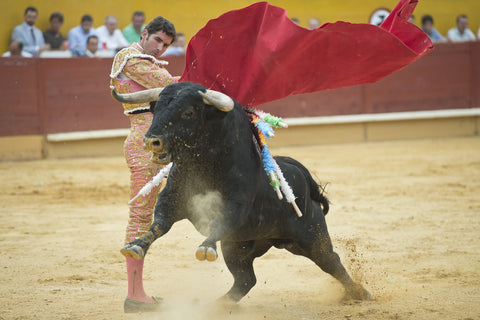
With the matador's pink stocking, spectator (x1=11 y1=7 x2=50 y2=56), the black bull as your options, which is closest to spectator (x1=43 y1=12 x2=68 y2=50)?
spectator (x1=11 y1=7 x2=50 y2=56)

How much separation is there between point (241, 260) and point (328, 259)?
1.40 ft

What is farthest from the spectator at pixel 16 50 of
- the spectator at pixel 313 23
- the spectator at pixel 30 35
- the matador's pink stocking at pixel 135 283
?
the matador's pink stocking at pixel 135 283

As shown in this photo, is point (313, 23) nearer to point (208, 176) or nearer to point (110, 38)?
point (110, 38)

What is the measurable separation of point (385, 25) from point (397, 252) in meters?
1.67

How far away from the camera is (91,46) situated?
30.2ft

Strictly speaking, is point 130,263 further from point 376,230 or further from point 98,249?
point 376,230

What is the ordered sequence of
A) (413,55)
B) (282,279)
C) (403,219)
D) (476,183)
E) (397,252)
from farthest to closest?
(476,183)
(403,219)
(397,252)
(282,279)
(413,55)

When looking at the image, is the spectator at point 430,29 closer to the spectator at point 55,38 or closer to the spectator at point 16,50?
the spectator at point 55,38

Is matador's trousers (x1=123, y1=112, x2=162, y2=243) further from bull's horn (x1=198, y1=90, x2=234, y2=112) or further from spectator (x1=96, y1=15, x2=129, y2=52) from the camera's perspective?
spectator (x1=96, y1=15, x2=129, y2=52)

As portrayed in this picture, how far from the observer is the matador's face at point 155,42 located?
3131 millimetres

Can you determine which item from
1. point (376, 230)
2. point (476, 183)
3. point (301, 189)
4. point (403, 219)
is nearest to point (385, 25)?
point (301, 189)

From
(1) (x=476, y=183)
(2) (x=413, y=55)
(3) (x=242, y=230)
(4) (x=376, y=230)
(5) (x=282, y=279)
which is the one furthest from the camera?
(1) (x=476, y=183)

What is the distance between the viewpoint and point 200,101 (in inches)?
104

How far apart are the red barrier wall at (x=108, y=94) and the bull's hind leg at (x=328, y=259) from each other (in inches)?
256
